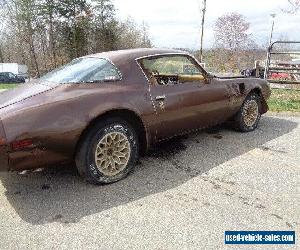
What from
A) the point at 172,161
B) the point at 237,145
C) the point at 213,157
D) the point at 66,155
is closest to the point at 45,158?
the point at 66,155

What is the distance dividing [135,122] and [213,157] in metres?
1.24

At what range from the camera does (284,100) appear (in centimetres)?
848

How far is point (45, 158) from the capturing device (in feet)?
10.8

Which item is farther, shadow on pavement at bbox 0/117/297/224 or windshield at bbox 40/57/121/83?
windshield at bbox 40/57/121/83

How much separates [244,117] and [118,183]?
105 inches

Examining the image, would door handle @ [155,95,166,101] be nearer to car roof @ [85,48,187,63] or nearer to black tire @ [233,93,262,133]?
car roof @ [85,48,187,63]

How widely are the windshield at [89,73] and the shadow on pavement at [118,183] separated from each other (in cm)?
108

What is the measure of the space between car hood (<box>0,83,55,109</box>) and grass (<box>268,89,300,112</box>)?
5.22 m

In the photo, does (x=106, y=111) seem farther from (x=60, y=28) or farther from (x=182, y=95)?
(x=60, y=28)

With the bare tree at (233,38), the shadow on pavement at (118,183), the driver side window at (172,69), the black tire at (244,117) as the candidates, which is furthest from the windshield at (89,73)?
the bare tree at (233,38)

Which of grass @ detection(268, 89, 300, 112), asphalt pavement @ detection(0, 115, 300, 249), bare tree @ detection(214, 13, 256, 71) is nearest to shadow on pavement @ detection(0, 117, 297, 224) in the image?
asphalt pavement @ detection(0, 115, 300, 249)

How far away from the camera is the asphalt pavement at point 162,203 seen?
9.34 feet

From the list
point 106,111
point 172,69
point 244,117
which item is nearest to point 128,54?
point 106,111

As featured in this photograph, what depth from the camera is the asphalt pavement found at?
2.85m
